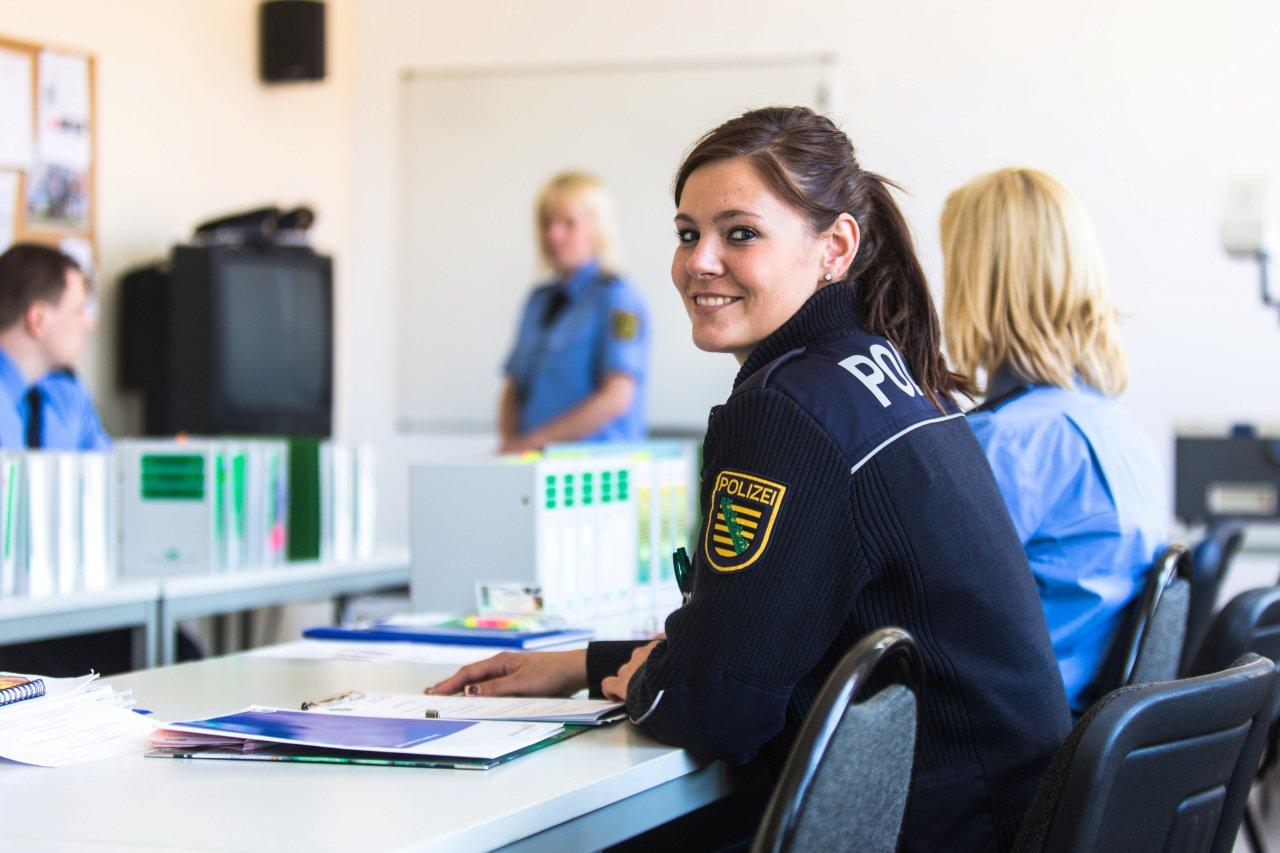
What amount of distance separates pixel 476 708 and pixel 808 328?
0.54 meters

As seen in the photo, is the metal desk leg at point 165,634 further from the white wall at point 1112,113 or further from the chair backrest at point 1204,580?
the white wall at point 1112,113

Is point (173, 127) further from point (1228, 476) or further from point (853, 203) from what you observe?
point (853, 203)

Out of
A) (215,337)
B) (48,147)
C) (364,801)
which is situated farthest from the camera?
(215,337)

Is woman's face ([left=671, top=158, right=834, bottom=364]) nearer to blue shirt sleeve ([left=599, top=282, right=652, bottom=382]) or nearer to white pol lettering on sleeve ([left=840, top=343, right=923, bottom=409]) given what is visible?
white pol lettering on sleeve ([left=840, top=343, right=923, bottom=409])

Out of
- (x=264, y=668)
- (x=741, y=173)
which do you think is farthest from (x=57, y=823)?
(x=741, y=173)

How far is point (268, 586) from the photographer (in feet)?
9.95

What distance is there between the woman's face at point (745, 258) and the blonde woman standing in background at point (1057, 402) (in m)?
0.57

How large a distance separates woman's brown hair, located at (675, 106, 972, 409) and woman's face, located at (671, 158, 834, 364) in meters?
0.02

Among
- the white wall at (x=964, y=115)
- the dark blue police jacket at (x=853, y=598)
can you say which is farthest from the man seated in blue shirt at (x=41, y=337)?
the dark blue police jacket at (x=853, y=598)

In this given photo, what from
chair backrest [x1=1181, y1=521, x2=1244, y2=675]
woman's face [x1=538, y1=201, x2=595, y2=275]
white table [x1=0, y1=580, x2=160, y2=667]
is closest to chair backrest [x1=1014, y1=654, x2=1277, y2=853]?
chair backrest [x1=1181, y1=521, x2=1244, y2=675]

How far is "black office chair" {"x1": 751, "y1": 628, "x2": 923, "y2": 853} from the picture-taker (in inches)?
40.9

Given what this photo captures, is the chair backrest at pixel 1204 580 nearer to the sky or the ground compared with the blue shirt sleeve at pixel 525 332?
nearer to the ground

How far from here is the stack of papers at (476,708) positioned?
153cm

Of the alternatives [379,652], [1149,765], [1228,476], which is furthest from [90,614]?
[1228,476]
